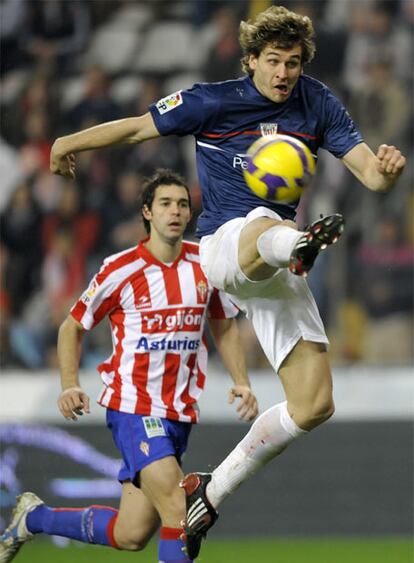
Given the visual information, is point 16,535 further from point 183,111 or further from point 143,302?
point 183,111

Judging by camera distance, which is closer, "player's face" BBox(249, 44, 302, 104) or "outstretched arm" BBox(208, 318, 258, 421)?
"player's face" BBox(249, 44, 302, 104)

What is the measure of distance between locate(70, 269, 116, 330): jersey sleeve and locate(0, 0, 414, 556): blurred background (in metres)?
2.47

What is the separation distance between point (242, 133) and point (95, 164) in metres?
4.49

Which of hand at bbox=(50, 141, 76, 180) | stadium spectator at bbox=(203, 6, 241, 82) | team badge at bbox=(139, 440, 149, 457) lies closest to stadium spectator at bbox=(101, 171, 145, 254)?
stadium spectator at bbox=(203, 6, 241, 82)

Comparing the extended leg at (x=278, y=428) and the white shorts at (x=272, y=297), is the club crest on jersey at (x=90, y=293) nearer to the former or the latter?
the white shorts at (x=272, y=297)

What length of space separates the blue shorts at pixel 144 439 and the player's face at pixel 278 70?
1.62 meters

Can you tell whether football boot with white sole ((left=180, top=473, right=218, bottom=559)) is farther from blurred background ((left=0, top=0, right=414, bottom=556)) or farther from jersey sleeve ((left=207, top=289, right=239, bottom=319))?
blurred background ((left=0, top=0, right=414, bottom=556))

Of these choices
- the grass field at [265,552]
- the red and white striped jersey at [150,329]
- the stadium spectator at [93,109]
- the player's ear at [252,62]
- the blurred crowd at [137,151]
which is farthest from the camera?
the stadium spectator at [93,109]

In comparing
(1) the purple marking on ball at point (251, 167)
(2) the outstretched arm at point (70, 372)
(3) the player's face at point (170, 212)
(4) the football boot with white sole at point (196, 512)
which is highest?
(1) the purple marking on ball at point (251, 167)

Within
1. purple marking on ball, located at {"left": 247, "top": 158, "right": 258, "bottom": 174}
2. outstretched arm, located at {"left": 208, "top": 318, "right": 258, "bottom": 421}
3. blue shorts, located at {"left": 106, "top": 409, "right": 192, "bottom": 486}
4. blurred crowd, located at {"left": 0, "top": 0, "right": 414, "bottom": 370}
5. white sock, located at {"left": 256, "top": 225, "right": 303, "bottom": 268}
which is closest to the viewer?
white sock, located at {"left": 256, "top": 225, "right": 303, "bottom": 268}

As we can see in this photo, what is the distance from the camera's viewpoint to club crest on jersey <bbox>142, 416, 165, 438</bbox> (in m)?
5.88

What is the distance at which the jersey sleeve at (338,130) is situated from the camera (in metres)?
5.48

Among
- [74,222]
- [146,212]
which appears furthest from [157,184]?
[74,222]

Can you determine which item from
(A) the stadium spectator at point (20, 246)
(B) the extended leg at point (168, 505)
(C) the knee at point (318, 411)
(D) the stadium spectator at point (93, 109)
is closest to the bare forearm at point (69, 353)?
(B) the extended leg at point (168, 505)
